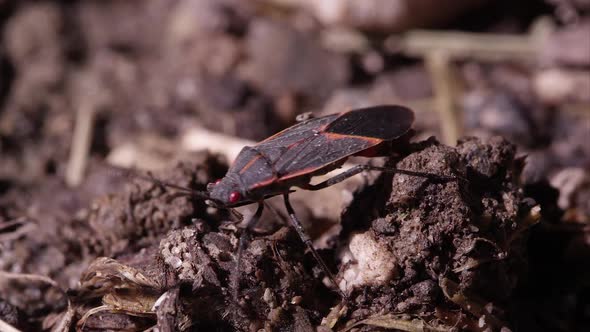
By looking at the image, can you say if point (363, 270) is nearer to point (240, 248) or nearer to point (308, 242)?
point (308, 242)

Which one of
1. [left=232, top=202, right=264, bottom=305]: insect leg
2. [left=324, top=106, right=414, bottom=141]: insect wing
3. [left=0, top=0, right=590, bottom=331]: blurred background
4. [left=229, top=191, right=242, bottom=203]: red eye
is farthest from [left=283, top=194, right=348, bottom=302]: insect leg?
[left=0, top=0, right=590, bottom=331]: blurred background

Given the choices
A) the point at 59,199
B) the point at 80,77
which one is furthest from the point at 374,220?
the point at 80,77

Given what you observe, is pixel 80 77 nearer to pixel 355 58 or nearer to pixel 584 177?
pixel 355 58

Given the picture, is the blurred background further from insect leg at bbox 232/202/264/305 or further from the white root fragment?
the white root fragment

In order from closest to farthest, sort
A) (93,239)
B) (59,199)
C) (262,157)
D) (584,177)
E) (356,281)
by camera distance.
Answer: (356,281) < (262,157) < (93,239) < (584,177) < (59,199)

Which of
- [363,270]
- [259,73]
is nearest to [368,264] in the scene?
[363,270]

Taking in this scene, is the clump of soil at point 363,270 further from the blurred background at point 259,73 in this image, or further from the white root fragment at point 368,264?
the blurred background at point 259,73

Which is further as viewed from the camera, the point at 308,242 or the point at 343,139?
the point at 343,139
